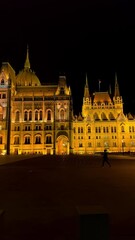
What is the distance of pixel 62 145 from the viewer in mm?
99312

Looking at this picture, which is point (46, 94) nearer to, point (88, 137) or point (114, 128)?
point (88, 137)

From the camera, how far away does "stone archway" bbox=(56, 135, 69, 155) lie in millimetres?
95062

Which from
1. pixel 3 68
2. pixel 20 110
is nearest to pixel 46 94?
pixel 20 110

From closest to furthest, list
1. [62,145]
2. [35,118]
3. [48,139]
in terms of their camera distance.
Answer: [48,139] → [35,118] → [62,145]

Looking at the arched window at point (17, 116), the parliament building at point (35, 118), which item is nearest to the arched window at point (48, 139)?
the parliament building at point (35, 118)

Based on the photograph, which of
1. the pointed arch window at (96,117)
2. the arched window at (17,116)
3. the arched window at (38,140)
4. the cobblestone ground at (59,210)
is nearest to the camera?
the cobblestone ground at (59,210)

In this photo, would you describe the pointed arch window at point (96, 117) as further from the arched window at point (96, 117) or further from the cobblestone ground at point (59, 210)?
the cobblestone ground at point (59, 210)

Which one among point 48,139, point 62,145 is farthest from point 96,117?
point 48,139

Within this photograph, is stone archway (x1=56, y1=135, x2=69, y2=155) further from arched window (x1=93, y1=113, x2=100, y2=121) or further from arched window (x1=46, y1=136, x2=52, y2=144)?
arched window (x1=93, y1=113, x2=100, y2=121)

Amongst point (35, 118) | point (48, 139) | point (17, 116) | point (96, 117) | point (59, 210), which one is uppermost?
point (96, 117)

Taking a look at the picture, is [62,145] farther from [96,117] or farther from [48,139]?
[96,117]

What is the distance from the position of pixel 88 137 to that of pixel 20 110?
1371 inches

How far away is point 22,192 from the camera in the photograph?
11.9 metres

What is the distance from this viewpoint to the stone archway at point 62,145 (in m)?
95.1
